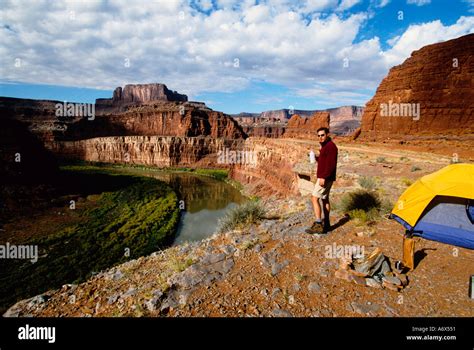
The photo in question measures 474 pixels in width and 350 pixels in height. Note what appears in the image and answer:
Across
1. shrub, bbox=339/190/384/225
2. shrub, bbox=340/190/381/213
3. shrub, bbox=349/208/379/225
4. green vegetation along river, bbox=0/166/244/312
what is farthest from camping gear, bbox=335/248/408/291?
green vegetation along river, bbox=0/166/244/312

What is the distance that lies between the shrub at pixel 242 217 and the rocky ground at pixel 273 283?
0.73 m

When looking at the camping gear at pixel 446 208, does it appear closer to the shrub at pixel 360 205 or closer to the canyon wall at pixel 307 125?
the shrub at pixel 360 205

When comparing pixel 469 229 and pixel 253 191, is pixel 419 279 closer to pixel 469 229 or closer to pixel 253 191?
pixel 469 229

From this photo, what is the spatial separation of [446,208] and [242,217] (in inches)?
216

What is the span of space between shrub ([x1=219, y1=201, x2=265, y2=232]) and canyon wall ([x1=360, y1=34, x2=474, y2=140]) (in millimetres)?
31019

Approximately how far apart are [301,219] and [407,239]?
139 inches

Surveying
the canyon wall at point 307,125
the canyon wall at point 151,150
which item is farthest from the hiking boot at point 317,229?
the canyon wall at point 151,150

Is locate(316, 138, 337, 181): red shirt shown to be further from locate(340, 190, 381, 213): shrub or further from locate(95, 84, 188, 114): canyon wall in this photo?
locate(95, 84, 188, 114): canyon wall

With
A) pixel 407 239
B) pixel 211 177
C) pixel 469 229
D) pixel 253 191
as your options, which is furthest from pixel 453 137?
pixel 211 177

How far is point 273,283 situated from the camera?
478 cm

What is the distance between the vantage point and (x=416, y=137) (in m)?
30.7

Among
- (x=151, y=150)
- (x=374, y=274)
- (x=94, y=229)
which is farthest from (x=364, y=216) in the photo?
(x=151, y=150)

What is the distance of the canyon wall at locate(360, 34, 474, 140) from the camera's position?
93.9 ft

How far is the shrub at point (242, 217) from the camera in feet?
27.8
